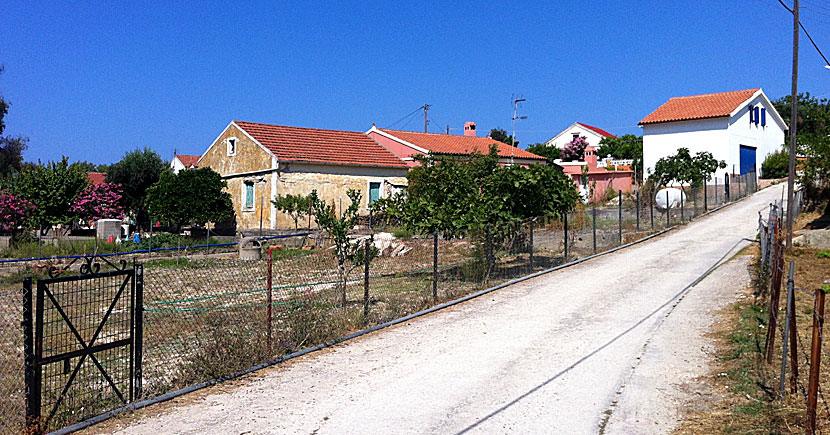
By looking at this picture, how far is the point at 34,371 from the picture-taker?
19.5 feet

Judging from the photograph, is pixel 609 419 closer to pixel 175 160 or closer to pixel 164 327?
pixel 164 327

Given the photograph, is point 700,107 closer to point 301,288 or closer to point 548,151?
point 548,151

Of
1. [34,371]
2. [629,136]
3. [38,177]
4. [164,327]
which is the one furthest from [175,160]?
[34,371]

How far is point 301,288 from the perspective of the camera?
15.5 meters

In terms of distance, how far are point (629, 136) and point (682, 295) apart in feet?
183

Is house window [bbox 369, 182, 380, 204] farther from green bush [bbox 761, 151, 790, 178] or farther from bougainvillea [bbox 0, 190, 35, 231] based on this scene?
green bush [bbox 761, 151, 790, 178]

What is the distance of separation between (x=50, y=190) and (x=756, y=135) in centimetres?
4504

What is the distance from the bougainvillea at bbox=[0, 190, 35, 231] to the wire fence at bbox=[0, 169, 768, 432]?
817 cm

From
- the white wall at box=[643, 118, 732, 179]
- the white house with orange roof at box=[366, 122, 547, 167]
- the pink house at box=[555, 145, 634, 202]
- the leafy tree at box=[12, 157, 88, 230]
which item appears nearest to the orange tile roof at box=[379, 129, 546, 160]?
the white house with orange roof at box=[366, 122, 547, 167]

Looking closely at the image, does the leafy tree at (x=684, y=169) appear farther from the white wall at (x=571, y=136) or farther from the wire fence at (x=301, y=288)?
the white wall at (x=571, y=136)

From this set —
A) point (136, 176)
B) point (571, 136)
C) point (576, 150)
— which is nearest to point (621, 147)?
point (576, 150)

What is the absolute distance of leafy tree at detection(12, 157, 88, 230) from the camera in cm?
2814

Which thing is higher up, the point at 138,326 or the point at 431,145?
the point at 431,145

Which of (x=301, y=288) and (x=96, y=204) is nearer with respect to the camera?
(x=301, y=288)
